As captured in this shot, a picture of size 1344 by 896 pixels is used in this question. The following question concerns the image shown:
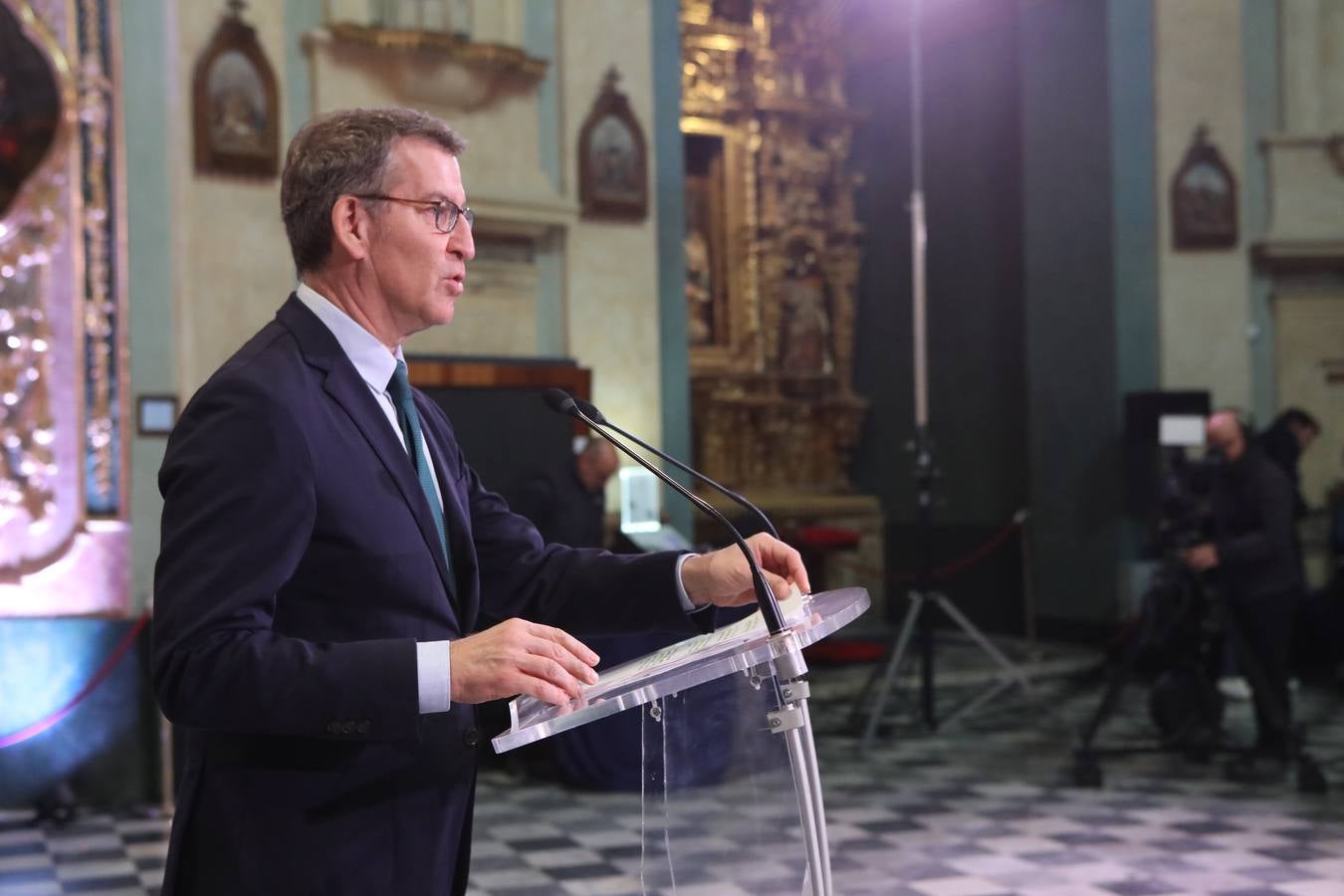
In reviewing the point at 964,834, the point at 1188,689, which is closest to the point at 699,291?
the point at 1188,689

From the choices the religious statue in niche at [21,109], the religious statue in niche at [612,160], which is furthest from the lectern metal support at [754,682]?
the religious statue in niche at [612,160]

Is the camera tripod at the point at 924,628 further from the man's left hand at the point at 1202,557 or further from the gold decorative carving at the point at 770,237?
the gold decorative carving at the point at 770,237

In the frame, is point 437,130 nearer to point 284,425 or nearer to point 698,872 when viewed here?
point 284,425

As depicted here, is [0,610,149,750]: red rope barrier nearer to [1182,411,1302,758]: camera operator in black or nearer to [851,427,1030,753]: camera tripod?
[851,427,1030,753]: camera tripod

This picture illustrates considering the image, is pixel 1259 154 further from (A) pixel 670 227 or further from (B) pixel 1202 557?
(B) pixel 1202 557

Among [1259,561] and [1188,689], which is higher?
[1259,561]

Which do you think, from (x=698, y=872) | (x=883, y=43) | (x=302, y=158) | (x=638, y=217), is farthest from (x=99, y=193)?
(x=883, y=43)

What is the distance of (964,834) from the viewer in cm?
648

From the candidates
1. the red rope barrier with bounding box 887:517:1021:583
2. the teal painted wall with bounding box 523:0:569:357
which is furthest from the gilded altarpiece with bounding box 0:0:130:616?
the red rope barrier with bounding box 887:517:1021:583

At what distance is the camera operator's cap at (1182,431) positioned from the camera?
10.5 m

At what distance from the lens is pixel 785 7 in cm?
1381

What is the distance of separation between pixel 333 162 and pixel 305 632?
0.62 metres

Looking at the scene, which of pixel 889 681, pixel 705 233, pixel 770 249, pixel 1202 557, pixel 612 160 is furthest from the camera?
pixel 705 233

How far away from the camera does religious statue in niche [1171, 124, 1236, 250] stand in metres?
11.5
